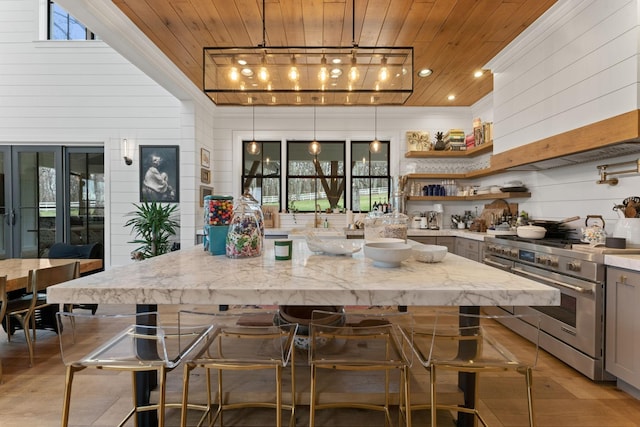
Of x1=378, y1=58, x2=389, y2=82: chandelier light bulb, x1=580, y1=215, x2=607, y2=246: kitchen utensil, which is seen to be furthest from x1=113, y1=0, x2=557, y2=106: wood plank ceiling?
x1=580, y1=215, x2=607, y2=246: kitchen utensil

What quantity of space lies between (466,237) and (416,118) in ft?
7.67

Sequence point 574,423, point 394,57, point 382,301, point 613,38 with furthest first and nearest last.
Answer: point 394,57 < point 613,38 < point 574,423 < point 382,301

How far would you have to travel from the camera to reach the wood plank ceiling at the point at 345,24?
8.99 ft

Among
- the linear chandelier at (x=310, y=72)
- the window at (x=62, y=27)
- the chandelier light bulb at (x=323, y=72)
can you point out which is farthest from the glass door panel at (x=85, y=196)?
the chandelier light bulb at (x=323, y=72)

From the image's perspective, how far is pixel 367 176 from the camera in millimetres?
5551

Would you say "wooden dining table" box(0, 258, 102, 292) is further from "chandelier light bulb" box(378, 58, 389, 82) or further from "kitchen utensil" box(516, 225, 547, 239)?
"kitchen utensil" box(516, 225, 547, 239)

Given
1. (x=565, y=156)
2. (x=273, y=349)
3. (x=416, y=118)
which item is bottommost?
(x=273, y=349)

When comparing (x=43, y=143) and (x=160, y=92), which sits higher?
(x=160, y=92)

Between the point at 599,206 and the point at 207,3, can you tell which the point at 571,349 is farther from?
the point at 207,3

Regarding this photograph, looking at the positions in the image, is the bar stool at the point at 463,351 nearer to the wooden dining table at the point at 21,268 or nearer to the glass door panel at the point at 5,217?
the wooden dining table at the point at 21,268

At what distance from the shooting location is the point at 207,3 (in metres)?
2.71

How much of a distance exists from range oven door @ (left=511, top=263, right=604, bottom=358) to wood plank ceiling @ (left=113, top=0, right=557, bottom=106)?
7.85 ft

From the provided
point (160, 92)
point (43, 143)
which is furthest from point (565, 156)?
point (43, 143)

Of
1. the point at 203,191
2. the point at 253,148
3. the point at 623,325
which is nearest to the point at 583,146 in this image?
the point at 623,325
